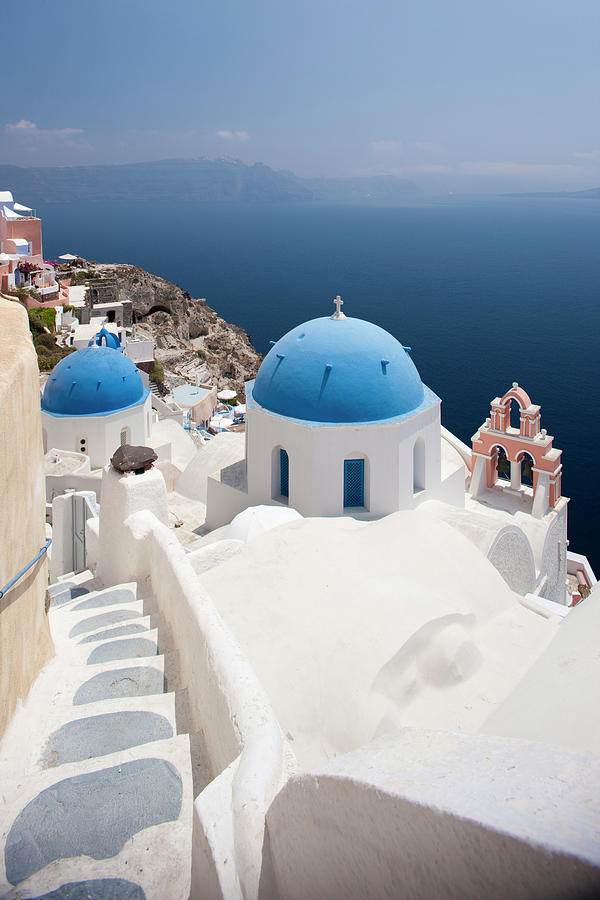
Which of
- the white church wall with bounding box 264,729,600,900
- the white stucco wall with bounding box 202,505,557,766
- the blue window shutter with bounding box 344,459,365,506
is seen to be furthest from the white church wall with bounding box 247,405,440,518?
the white church wall with bounding box 264,729,600,900

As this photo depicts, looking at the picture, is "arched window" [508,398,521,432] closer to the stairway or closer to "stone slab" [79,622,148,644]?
"stone slab" [79,622,148,644]

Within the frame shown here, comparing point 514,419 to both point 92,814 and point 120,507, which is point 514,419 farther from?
point 92,814

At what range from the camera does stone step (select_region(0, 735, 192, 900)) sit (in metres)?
3.38

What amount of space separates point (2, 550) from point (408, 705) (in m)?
5.08

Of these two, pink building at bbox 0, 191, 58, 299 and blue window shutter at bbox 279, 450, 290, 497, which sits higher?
pink building at bbox 0, 191, 58, 299

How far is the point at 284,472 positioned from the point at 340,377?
7.51 feet

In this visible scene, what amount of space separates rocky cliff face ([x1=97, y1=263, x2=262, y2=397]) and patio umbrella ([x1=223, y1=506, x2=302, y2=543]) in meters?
36.9

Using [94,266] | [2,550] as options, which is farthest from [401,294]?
[2,550]

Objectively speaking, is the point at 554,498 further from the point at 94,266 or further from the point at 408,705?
the point at 94,266

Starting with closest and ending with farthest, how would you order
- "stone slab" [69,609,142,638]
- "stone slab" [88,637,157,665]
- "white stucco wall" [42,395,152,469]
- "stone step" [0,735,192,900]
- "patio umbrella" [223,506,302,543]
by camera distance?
"stone step" [0,735,192,900], "stone slab" [88,637,157,665], "stone slab" [69,609,142,638], "patio umbrella" [223,506,302,543], "white stucco wall" [42,395,152,469]

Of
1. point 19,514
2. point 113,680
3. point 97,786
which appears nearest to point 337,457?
point 113,680

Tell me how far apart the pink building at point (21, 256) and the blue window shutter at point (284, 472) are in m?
33.6

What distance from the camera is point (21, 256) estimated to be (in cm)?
4341

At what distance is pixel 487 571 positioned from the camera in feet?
32.0
